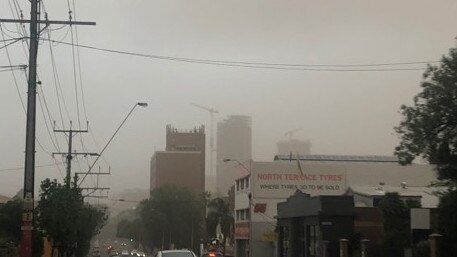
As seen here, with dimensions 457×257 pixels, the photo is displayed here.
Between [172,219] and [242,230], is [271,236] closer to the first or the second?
[242,230]

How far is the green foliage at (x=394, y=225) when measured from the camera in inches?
1532

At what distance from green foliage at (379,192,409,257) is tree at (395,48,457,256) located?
26.2 ft

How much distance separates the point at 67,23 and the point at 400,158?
16.3 meters

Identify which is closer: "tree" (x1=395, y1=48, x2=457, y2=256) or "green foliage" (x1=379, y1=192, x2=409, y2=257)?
"tree" (x1=395, y1=48, x2=457, y2=256)

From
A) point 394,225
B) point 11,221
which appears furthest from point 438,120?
point 11,221

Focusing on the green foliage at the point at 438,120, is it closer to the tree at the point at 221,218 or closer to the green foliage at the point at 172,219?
the tree at the point at 221,218

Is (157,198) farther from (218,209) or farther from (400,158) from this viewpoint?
(400,158)

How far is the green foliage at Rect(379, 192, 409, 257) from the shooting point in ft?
128

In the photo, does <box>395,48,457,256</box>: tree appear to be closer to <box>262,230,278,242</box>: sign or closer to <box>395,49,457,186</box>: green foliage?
<box>395,49,457,186</box>: green foliage

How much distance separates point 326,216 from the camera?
4697cm

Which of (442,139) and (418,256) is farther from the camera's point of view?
(418,256)

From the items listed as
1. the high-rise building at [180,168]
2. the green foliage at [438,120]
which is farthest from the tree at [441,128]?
the high-rise building at [180,168]

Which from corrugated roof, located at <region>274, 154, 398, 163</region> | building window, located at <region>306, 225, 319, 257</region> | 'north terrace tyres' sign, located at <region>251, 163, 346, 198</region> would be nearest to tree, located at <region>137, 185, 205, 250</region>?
corrugated roof, located at <region>274, 154, 398, 163</region>

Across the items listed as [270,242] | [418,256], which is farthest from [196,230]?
[418,256]
